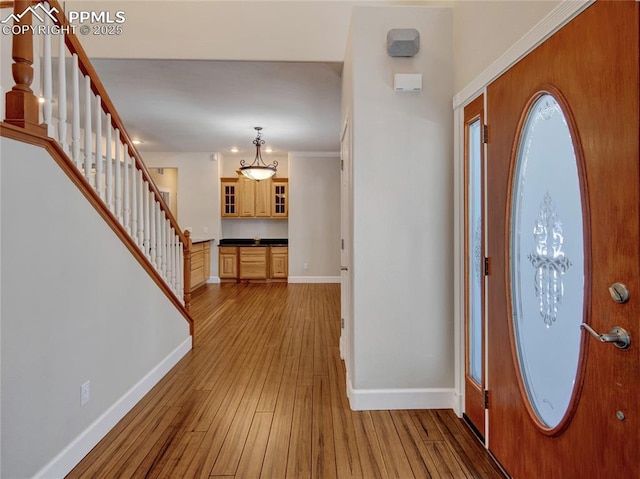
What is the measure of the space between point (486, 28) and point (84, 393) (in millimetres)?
2916

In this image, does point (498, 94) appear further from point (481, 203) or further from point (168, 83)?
point (168, 83)

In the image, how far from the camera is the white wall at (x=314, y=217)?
7.36 meters

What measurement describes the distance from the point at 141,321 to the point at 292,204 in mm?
4998

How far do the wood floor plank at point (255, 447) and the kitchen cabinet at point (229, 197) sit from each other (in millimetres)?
5817

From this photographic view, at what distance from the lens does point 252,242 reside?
7824 mm

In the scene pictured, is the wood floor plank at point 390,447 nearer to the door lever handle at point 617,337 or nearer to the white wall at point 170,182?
the door lever handle at point 617,337

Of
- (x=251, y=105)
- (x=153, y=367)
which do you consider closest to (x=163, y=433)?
(x=153, y=367)

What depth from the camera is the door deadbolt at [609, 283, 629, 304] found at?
109 centimetres

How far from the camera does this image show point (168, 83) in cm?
376

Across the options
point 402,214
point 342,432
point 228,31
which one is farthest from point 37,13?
point 342,432

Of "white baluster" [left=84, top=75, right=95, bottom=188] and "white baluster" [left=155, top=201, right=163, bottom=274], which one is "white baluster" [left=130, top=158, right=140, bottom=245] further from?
"white baluster" [left=84, top=75, right=95, bottom=188]

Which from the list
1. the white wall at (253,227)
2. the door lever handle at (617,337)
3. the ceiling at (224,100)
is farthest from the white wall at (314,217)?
the door lever handle at (617,337)

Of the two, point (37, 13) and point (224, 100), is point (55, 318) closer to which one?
point (37, 13)

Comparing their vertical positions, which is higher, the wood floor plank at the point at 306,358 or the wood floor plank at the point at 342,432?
the wood floor plank at the point at 306,358
